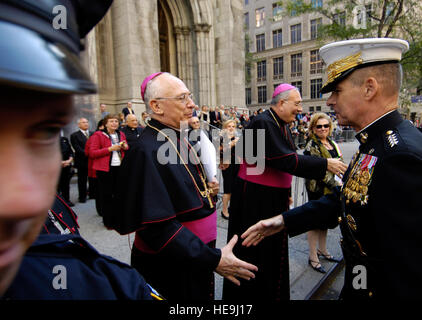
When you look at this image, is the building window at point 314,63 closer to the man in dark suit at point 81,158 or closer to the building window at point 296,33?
the building window at point 296,33

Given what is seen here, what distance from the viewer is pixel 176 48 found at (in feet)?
53.7

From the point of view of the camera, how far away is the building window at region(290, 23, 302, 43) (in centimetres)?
4225

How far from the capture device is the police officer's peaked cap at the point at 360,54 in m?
1.71

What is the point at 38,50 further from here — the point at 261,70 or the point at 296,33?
the point at 261,70

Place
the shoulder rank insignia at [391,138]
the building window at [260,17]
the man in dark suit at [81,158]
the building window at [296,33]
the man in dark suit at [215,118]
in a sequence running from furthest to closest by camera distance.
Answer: the building window at [260,17], the building window at [296,33], the man in dark suit at [215,118], the man in dark suit at [81,158], the shoulder rank insignia at [391,138]

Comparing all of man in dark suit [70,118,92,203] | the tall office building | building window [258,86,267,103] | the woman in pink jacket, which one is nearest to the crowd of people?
the woman in pink jacket

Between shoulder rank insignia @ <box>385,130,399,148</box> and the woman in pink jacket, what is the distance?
476 centimetres

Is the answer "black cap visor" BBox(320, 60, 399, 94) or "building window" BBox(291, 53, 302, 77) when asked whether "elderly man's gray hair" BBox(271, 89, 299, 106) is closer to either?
"black cap visor" BBox(320, 60, 399, 94)

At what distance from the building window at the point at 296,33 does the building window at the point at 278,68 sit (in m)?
3.62

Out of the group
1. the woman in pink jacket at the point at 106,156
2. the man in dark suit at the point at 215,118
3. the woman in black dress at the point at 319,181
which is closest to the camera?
the woman in black dress at the point at 319,181

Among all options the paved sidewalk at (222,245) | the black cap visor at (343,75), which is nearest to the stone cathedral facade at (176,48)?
the paved sidewalk at (222,245)

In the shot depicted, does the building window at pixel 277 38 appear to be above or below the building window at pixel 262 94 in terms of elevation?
above

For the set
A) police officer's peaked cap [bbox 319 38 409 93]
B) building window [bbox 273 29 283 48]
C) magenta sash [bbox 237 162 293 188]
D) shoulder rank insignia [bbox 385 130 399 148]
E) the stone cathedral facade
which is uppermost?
building window [bbox 273 29 283 48]
